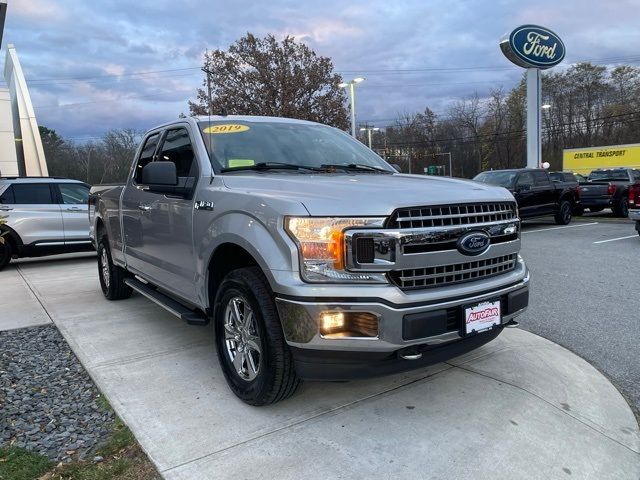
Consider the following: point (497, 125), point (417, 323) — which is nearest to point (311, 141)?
point (417, 323)

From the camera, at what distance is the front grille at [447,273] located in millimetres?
2824

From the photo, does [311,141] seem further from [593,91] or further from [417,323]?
[593,91]

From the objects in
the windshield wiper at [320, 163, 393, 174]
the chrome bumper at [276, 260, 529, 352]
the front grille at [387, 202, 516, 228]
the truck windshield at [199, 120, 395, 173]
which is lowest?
the chrome bumper at [276, 260, 529, 352]

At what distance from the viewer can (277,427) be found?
10.2 feet

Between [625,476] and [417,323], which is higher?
[417,323]

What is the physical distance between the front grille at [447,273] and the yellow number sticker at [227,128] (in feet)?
7.00

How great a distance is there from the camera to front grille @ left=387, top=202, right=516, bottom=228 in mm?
2816

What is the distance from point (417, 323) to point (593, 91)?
6024cm

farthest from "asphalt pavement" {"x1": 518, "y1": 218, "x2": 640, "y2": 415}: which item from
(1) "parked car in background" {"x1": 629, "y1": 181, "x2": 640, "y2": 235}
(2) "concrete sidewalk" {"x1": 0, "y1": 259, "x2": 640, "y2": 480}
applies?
(1) "parked car in background" {"x1": 629, "y1": 181, "x2": 640, "y2": 235}

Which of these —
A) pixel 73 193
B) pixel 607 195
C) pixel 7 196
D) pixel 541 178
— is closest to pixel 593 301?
pixel 73 193

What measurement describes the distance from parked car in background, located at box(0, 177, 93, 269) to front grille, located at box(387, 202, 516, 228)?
901cm

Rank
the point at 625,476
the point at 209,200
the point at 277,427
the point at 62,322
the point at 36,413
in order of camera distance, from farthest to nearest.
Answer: the point at 62,322 < the point at 209,200 < the point at 36,413 < the point at 277,427 < the point at 625,476

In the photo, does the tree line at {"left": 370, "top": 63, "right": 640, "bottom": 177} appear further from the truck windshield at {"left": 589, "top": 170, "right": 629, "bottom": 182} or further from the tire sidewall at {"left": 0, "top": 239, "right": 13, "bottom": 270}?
the tire sidewall at {"left": 0, "top": 239, "right": 13, "bottom": 270}

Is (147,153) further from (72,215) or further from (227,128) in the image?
(72,215)
